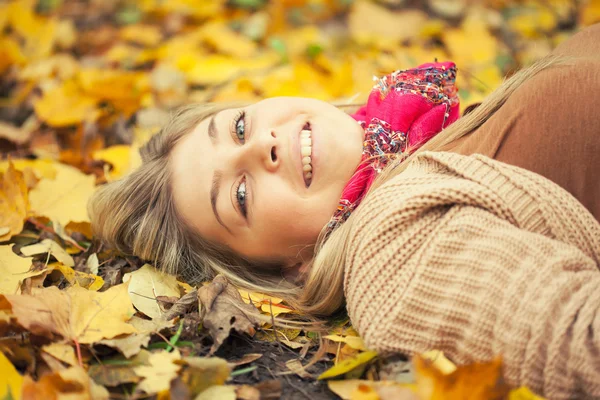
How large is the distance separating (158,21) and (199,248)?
2616 millimetres

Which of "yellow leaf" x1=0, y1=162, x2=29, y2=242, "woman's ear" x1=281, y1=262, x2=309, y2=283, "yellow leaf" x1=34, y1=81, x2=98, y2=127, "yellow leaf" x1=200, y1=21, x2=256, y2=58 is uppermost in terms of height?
"yellow leaf" x1=200, y1=21, x2=256, y2=58

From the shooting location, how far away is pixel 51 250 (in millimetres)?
2008

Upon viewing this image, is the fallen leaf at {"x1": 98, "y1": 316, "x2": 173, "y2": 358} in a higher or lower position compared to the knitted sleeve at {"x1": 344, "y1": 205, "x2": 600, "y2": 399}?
lower

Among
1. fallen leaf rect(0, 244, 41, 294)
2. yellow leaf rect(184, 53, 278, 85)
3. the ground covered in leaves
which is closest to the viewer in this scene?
the ground covered in leaves

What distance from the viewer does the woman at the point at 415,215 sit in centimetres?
130

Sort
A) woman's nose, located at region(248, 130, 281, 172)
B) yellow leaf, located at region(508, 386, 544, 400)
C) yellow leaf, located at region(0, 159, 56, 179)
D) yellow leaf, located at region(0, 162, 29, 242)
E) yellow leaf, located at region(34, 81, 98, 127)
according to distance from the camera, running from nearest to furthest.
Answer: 1. yellow leaf, located at region(508, 386, 544, 400)
2. woman's nose, located at region(248, 130, 281, 172)
3. yellow leaf, located at region(0, 162, 29, 242)
4. yellow leaf, located at region(0, 159, 56, 179)
5. yellow leaf, located at region(34, 81, 98, 127)

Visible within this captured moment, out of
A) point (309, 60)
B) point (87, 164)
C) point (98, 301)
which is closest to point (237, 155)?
point (98, 301)

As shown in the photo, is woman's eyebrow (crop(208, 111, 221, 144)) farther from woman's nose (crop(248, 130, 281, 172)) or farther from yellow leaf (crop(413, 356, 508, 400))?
yellow leaf (crop(413, 356, 508, 400))

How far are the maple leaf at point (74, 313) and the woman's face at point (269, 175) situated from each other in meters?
0.41

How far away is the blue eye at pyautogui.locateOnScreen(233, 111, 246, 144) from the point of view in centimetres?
192

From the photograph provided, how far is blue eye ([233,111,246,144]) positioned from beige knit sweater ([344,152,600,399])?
0.56 m

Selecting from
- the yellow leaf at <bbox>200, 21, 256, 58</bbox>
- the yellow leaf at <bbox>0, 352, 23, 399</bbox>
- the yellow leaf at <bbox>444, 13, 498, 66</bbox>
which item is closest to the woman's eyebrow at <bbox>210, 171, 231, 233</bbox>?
the yellow leaf at <bbox>0, 352, 23, 399</bbox>

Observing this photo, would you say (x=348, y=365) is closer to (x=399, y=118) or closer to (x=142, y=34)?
(x=399, y=118)

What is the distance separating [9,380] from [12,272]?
0.51m
